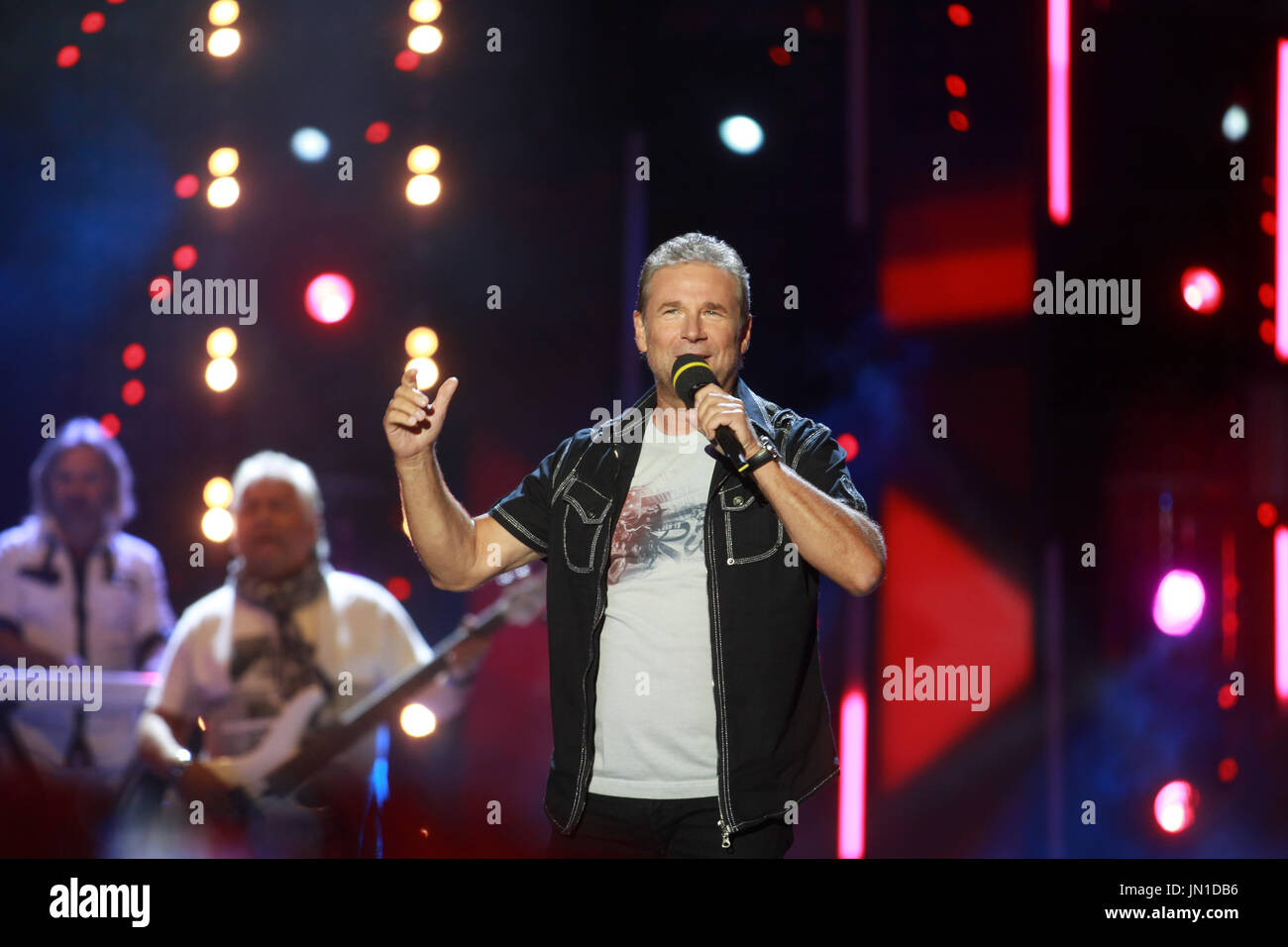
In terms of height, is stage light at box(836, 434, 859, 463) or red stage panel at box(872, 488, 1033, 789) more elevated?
stage light at box(836, 434, 859, 463)

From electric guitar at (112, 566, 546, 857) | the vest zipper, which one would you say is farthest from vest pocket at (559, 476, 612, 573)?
electric guitar at (112, 566, 546, 857)

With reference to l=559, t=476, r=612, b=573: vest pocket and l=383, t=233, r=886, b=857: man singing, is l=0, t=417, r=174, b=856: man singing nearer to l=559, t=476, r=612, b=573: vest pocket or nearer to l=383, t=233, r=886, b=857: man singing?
l=383, t=233, r=886, b=857: man singing

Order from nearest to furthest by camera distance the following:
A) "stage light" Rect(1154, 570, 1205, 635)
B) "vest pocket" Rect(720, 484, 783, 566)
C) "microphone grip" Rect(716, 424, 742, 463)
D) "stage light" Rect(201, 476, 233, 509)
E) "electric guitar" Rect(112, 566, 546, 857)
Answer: "microphone grip" Rect(716, 424, 742, 463)
"vest pocket" Rect(720, 484, 783, 566)
"electric guitar" Rect(112, 566, 546, 857)
"stage light" Rect(201, 476, 233, 509)
"stage light" Rect(1154, 570, 1205, 635)

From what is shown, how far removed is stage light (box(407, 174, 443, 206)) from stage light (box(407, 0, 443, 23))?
0.41 meters

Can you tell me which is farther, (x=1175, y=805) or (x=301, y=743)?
(x=1175, y=805)

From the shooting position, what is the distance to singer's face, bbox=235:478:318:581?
291 centimetres

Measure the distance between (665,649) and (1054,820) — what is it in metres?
1.69

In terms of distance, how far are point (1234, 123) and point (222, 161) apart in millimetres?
2646

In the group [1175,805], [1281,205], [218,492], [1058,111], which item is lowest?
[1175,805]

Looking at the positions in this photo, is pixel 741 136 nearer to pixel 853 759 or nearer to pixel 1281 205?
pixel 1281 205

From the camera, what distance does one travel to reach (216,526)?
9.60ft

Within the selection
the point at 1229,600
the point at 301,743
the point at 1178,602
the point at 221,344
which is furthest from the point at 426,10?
the point at 1229,600

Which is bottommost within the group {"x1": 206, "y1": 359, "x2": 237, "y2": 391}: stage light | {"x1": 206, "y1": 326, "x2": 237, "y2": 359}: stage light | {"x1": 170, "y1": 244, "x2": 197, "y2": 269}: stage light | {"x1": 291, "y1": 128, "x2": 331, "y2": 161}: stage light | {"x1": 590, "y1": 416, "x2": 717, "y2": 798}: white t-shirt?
{"x1": 590, "y1": 416, "x2": 717, "y2": 798}: white t-shirt
